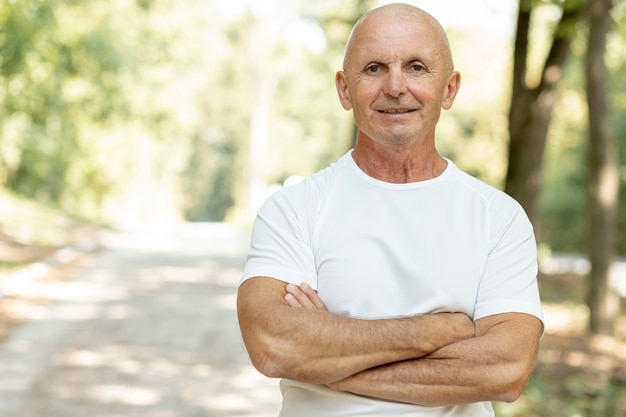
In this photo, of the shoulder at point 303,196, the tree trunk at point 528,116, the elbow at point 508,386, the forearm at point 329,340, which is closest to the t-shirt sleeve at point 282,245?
the shoulder at point 303,196

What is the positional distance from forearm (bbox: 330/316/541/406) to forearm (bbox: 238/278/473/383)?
0.03m

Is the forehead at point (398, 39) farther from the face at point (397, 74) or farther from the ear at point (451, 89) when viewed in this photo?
the ear at point (451, 89)

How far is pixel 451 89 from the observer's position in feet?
9.23

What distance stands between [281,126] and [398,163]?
186 feet

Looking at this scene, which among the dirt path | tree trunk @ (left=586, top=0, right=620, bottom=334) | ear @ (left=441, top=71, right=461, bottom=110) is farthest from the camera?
tree trunk @ (left=586, top=0, right=620, bottom=334)

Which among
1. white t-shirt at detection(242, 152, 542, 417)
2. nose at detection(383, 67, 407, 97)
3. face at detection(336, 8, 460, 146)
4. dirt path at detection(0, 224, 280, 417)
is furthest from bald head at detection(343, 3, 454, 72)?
dirt path at detection(0, 224, 280, 417)

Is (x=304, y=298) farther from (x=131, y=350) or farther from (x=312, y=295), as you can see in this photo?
(x=131, y=350)

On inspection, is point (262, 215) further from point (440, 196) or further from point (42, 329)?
point (42, 329)

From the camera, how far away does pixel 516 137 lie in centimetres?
1119

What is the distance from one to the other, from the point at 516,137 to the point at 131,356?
17.0 feet

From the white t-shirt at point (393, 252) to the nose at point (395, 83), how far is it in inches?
10.6

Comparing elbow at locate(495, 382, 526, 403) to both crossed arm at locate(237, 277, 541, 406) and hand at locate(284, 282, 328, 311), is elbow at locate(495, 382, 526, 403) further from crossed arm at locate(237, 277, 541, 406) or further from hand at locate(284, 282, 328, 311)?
hand at locate(284, 282, 328, 311)

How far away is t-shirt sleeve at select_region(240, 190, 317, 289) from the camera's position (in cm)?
262

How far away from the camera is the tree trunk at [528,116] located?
35.9 feet
